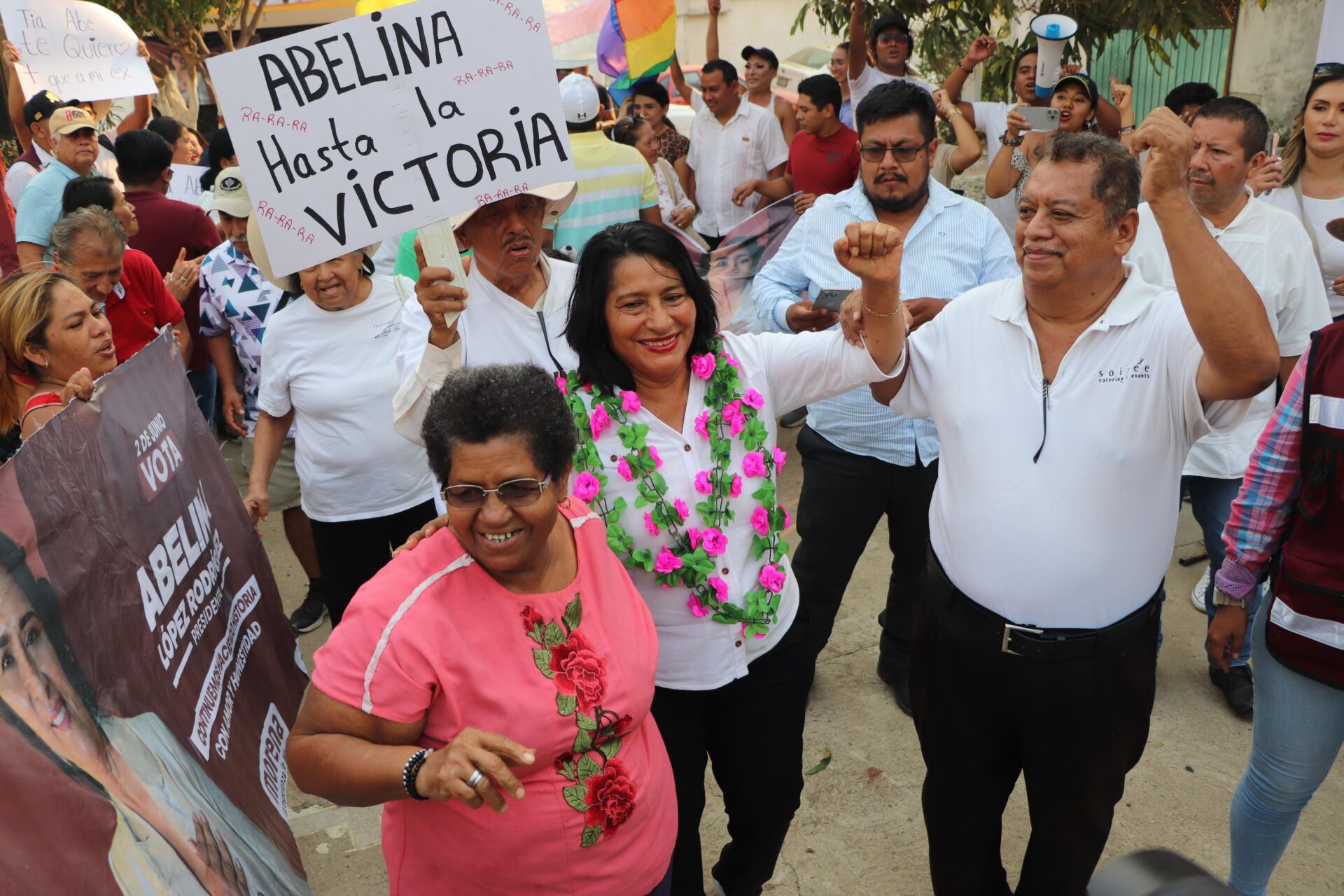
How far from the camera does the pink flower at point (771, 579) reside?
8.88 ft

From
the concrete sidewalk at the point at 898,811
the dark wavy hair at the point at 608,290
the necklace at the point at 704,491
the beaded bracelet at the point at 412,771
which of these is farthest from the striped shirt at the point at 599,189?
the beaded bracelet at the point at 412,771

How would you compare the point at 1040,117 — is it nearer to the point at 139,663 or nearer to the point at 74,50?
the point at 139,663

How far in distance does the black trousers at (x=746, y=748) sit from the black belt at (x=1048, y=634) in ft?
1.58

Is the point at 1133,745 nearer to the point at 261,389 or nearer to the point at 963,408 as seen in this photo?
the point at 963,408

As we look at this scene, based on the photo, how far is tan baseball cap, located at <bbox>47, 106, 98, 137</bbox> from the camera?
6365 mm

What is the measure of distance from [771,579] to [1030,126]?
3.92 m

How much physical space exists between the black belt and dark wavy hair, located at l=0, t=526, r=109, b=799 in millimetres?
1926

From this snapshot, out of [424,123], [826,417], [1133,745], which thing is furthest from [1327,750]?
[424,123]

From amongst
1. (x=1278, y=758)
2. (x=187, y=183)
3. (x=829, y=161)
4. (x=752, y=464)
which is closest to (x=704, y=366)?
(x=752, y=464)

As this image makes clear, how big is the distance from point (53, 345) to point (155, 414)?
30.9 inches

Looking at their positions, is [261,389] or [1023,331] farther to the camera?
[261,389]

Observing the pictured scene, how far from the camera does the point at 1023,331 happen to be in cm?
257

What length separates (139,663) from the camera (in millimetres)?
2408

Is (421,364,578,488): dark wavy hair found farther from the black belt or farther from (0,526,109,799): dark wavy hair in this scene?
the black belt
